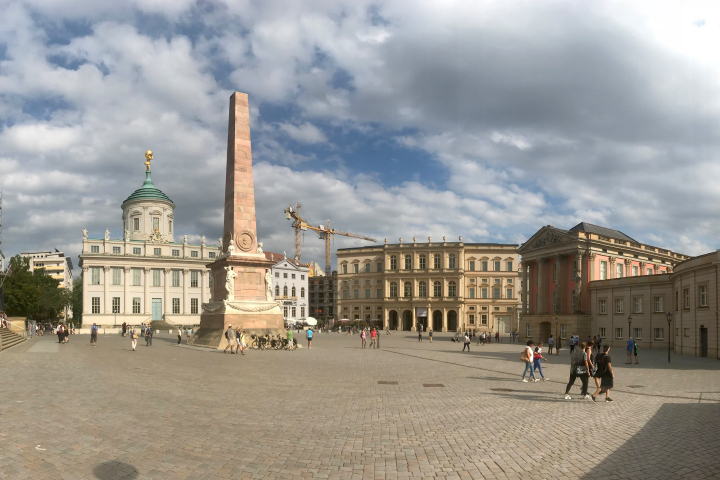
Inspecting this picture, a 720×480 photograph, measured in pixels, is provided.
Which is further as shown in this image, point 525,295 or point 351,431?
point 525,295

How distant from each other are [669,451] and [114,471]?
28.6 feet

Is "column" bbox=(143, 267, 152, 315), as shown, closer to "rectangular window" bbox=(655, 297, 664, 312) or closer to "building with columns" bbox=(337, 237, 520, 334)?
"building with columns" bbox=(337, 237, 520, 334)

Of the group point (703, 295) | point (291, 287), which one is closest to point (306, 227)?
point (291, 287)

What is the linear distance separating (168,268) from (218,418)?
80345mm

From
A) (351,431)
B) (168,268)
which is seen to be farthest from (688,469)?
(168,268)

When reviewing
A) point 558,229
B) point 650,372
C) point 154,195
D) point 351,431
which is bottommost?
point 650,372

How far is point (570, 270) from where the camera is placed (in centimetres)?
5806

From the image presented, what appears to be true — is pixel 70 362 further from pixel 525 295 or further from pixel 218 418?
pixel 525 295

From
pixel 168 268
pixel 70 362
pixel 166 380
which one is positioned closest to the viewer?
pixel 166 380

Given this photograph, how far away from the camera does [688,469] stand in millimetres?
7980

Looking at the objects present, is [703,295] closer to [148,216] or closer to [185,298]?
[185,298]

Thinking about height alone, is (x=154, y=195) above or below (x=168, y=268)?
above

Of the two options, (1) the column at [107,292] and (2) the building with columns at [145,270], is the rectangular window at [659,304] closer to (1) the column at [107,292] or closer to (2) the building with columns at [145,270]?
(2) the building with columns at [145,270]

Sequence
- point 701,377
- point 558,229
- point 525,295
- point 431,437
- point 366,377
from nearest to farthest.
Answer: point 431,437 < point 366,377 < point 701,377 < point 558,229 < point 525,295
